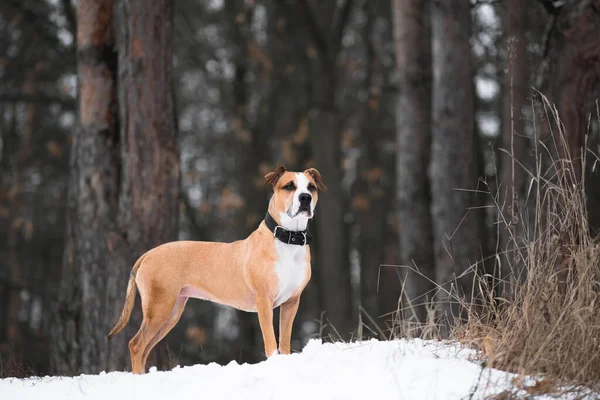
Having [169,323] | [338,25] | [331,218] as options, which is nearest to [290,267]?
[169,323]

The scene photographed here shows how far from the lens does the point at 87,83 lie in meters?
8.66

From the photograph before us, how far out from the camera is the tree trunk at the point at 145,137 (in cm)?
799

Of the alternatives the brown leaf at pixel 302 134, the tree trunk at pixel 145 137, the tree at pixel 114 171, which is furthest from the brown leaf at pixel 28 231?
the tree trunk at pixel 145 137

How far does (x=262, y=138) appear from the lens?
16984 mm

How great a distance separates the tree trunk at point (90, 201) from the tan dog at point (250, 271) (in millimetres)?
2297

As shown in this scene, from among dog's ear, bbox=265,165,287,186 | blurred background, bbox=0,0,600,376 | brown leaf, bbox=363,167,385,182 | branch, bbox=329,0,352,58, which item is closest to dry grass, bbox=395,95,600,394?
blurred background, bbox=0,0,600,376

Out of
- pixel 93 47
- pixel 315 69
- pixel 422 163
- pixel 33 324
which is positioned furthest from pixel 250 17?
pixel 33 324

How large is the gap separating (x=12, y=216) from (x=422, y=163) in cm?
1187

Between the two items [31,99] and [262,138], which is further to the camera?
[262,138]

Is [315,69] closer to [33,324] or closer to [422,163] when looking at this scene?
[422,163]

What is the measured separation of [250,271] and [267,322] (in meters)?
0.37

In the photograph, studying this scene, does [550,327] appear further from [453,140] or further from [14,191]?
[14,191]

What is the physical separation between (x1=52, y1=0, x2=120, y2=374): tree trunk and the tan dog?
2.30m

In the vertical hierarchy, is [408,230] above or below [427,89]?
below
